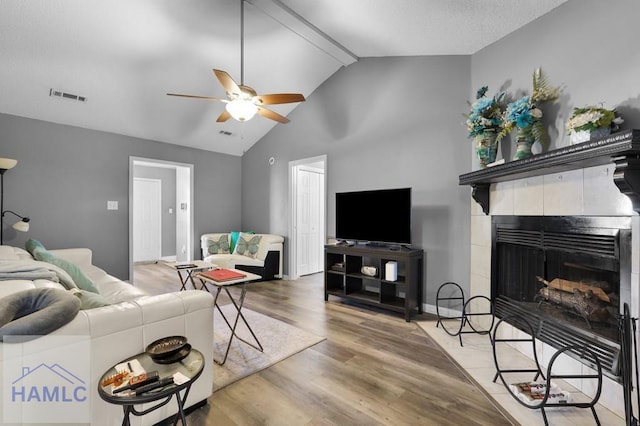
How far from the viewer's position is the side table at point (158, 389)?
1156 mm

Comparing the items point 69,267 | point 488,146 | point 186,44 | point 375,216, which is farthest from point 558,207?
point 186,44

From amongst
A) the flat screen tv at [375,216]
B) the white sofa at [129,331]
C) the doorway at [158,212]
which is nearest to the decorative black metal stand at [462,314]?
the flat screen tv at [375,216]

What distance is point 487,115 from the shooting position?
279cm

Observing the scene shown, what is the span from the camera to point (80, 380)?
1362 mm

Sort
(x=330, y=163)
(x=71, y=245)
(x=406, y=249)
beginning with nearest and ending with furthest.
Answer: (x=406, y=249) < (x=71, y=245) < (x=330, y=163)

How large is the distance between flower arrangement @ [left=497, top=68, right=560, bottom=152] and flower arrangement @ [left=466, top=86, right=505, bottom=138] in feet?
0.95

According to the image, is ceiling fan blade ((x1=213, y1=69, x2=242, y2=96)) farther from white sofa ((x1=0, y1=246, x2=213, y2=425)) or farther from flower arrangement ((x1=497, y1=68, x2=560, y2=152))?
flower arrangement ((x1=497, y1=68, x2=560, y2=152))

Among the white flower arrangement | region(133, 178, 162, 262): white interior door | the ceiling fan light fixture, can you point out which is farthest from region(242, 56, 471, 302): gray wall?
region(133, 178, 162, 262): white interior door

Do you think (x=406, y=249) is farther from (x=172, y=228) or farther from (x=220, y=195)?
(x=172, y=228)

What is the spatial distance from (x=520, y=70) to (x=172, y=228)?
773 centimetres

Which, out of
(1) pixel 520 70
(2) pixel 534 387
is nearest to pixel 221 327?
(2) pixel 534 387

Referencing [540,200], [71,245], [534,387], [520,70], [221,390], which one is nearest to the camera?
[534,387]

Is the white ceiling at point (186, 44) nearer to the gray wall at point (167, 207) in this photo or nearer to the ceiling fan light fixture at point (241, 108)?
the ceiling fan light fixture at point (241, 108)

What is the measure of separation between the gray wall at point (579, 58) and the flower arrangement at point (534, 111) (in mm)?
57
